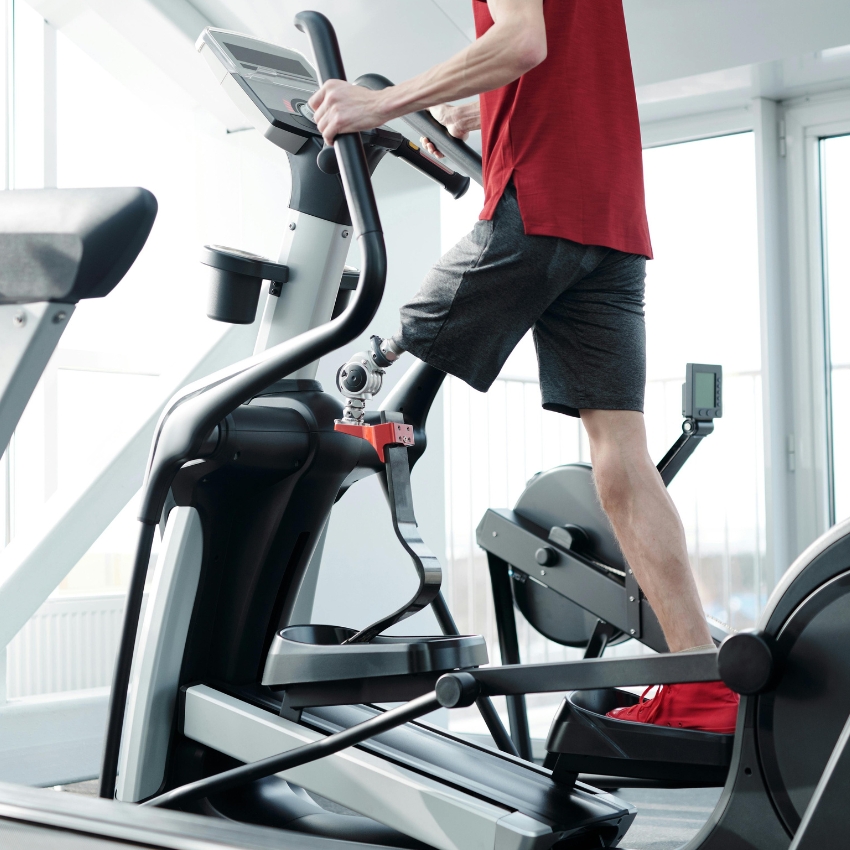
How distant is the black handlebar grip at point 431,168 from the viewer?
1.80 metres

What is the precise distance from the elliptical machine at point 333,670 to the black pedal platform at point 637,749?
0.28ft

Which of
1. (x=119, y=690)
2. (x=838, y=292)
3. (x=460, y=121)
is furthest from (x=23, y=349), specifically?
(x=838, y=292)

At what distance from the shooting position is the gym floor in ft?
6.77

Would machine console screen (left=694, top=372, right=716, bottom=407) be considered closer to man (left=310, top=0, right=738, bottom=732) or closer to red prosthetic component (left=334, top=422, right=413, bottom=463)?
man (left=310, top=0, right=738, bottom=732)

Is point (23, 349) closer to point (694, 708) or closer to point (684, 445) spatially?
point (694, 708)

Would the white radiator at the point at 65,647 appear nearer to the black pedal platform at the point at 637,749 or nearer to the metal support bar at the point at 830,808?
the black pedal platform at the point at 637,749

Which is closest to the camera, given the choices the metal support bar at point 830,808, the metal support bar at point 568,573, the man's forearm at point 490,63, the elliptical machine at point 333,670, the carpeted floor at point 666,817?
the metal support bar at point 830,808

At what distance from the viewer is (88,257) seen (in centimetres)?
97

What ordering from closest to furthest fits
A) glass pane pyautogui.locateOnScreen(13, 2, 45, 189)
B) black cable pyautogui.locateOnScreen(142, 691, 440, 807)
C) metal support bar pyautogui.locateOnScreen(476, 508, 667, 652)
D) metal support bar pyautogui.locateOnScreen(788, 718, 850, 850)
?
metal support bar pyautogui.locateOnScreen(788, 718, 850, 850), black cable pyautogui.locateOnScreen(142, 691, 440, 807), metal support bar pyautogui.locateOnScreen(476, 508, 667, 652), glass pane pyautogui.locateOnScreen(13, 2, 45, 189)

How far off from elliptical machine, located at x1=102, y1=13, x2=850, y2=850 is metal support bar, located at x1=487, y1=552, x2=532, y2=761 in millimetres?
597

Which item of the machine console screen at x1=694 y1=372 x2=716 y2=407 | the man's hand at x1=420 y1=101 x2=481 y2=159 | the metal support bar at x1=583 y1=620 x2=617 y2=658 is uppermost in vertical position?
the man's hand at x1=420 y1=101 x2=481 y2=159

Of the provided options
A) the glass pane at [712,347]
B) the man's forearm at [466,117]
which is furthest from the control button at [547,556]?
the man's forearm at [466,117]

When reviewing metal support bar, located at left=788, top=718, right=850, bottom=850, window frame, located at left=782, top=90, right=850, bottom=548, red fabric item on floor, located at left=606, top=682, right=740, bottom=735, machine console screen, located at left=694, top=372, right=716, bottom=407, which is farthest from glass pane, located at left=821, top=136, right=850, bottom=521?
metal support bar, located at left=788, top=718, right=850, bottom=850

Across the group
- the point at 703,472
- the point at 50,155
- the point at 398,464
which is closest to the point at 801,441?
the point at 703,472
